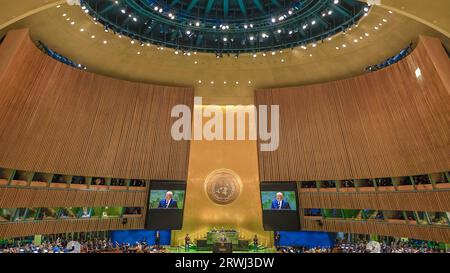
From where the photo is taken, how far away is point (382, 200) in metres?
17.8

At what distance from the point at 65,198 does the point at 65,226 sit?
1509 millimetres

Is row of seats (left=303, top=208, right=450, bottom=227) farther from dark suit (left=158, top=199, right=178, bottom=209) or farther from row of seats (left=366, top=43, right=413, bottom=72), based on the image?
dark suit (left=158, top=199, right=178, bottom=209)

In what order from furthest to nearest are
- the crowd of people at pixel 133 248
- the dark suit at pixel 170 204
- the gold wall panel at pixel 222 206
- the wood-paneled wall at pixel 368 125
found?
the gold wall panel at pixel 222 206, the dark suit at pixel 170 204, the crowd of people at pixel 133 248, the wood-paneled wall at pixel 368 125

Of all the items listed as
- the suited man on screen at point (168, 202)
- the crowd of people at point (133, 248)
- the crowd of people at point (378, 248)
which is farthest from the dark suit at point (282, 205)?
the suited man on screen at point (168, 202)

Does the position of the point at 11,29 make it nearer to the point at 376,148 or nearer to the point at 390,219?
the point at 376,148

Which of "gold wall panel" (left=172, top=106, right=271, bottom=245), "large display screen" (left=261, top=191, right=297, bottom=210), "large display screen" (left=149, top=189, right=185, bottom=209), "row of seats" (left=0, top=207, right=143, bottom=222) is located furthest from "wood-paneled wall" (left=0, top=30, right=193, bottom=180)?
"large display screen" (left=261, top=191, right=297, bottom=210)

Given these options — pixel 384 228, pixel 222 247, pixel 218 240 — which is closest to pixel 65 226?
pixel 222 247

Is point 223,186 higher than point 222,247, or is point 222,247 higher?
point 223,186

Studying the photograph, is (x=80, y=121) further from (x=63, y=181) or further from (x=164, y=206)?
(x=164, y=206)

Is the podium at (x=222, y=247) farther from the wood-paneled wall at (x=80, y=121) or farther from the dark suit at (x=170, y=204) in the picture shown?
the wood-paneled wall at (x=80, y=121)

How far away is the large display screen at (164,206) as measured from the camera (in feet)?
68.4

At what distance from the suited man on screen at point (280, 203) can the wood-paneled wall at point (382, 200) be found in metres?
0.98

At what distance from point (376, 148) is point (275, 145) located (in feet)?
20.1

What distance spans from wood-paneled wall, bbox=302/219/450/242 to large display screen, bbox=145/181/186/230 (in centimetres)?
811
